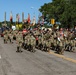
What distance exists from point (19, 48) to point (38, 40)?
9.20 ft

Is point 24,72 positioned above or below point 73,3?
below

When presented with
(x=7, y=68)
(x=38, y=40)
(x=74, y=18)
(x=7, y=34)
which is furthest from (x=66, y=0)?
(x=7, y=68)

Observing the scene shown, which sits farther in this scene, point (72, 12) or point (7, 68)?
point (72, 12)

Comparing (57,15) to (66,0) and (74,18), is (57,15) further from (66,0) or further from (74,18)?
(74,18)

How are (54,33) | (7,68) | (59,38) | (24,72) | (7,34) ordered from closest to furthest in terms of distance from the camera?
(24,72) → (7,68) → (59,38) → (54,33) → (7,34)

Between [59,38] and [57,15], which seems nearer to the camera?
[59,38]

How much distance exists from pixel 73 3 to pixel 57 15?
18.7 feet

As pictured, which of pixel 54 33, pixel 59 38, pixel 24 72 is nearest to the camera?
pixel 24 72

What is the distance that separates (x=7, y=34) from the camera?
134 feet

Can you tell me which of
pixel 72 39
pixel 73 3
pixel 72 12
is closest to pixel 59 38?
pixel 72 39

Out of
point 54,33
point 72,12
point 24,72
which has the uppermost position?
point 72,12

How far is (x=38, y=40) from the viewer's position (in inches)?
1135

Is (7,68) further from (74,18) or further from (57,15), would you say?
(57,15)

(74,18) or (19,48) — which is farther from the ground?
(74,18)
